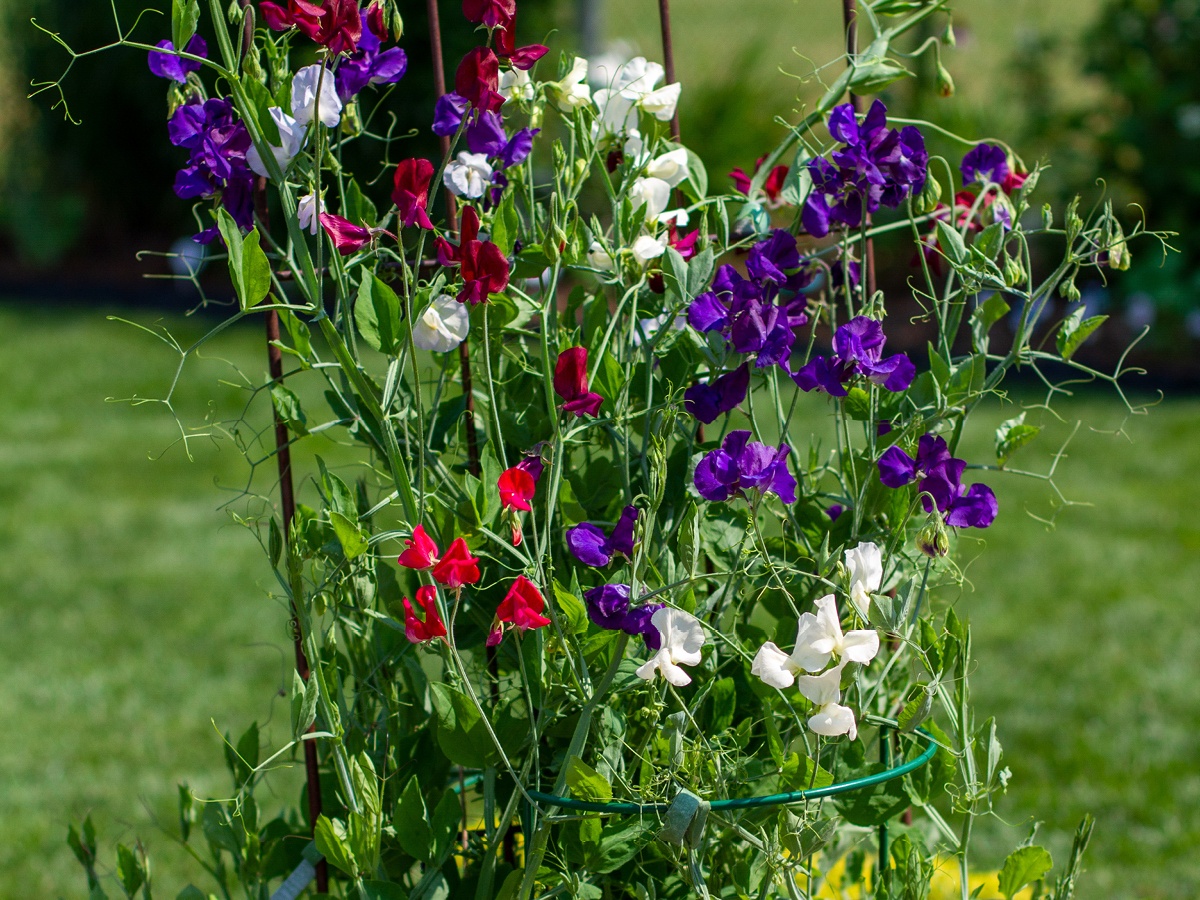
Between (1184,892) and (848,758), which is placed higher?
(848,758)

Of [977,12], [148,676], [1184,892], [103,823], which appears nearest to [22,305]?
[148,676]

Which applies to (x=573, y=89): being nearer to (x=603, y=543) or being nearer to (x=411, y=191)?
(x=411, y=191)

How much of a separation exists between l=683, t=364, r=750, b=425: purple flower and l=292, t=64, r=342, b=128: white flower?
380 millimetres

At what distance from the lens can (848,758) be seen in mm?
1239

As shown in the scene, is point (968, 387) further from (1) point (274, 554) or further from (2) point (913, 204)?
(1) point (274, 554)

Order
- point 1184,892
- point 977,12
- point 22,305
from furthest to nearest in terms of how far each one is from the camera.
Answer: point 977,12
point 22,305
point 1184,892

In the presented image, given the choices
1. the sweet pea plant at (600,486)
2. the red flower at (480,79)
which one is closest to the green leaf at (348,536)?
the sweet pea plant at (600,486)

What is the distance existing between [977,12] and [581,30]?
12.7 ft

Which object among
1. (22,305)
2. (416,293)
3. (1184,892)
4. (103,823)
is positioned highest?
(416,293)

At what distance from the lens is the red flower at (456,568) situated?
990 millimetres

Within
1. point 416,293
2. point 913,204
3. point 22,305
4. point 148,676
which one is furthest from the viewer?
point 22,305

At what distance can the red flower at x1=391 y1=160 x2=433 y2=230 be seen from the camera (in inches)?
Answer: 41.8

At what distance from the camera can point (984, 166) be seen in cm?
134

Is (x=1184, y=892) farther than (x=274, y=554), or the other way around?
(x=1184, y=892)
